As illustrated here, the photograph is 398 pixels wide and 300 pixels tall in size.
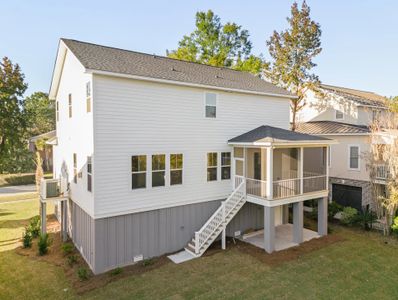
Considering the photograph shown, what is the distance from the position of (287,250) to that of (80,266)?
9618mm

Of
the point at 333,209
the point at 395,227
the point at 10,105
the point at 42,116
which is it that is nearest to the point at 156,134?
the point at 333,209

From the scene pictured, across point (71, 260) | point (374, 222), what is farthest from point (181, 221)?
point (374, 222)

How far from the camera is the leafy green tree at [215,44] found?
31016 mm

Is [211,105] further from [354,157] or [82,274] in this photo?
[354,157]

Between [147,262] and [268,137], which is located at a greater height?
[268,137]

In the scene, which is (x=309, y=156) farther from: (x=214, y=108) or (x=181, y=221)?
(x=181, y=221)

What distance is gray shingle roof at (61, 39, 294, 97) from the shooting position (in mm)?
11406

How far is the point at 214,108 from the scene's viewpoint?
13.9m

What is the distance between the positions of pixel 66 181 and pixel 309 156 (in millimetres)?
17339

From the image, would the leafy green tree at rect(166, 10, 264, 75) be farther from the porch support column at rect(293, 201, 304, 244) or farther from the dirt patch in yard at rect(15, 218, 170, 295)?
the dirt patch in yard at rect(15, 218, 170, 295)

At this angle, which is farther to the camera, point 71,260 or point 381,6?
point 381,6

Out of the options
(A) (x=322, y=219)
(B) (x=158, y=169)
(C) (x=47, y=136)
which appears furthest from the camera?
(C) (x=47, y=136)

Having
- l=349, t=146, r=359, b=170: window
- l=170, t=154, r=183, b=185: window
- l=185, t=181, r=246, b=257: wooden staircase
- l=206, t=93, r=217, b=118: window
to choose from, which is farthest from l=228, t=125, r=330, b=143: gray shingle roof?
l=349, t=146, r=359, b=170: window

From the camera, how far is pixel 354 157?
723 inches
